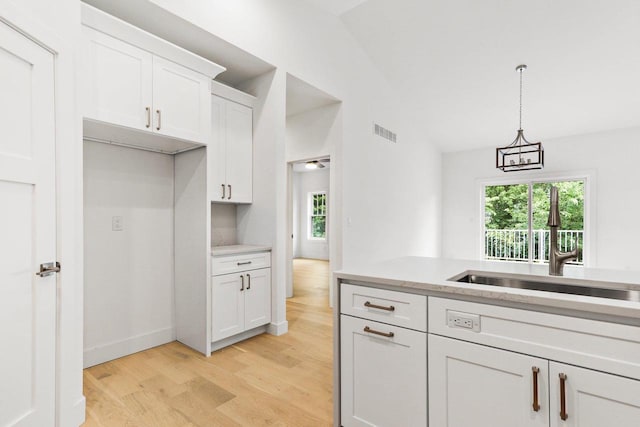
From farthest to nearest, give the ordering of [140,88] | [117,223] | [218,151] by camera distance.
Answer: [218,151] → [117,223] → [140,88]

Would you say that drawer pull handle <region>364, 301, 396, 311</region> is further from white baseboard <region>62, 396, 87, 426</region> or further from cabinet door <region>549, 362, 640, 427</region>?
white baseboard <region>62, 396, 87, 426</region>

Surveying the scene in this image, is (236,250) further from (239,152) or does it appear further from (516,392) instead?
(516,392)

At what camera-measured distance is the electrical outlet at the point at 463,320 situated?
4.21 ft

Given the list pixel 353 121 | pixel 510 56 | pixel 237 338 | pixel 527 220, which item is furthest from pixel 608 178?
pixel 237 338

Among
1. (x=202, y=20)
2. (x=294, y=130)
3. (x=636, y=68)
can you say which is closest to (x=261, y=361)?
(x=202, y=20)

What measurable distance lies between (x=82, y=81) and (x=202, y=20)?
1.09 m

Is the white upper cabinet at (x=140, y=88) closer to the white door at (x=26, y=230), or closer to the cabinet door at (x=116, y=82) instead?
the cabinet door at (x=116, y=82)

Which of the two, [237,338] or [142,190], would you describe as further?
[237,338]

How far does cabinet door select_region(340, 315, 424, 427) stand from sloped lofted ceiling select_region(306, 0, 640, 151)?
3.86m

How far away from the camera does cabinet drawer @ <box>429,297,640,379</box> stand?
102 centimetres

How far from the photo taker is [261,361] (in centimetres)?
261

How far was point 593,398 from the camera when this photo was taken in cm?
106

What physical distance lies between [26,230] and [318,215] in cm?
808

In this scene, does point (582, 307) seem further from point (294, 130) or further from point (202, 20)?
point (294, 130)
